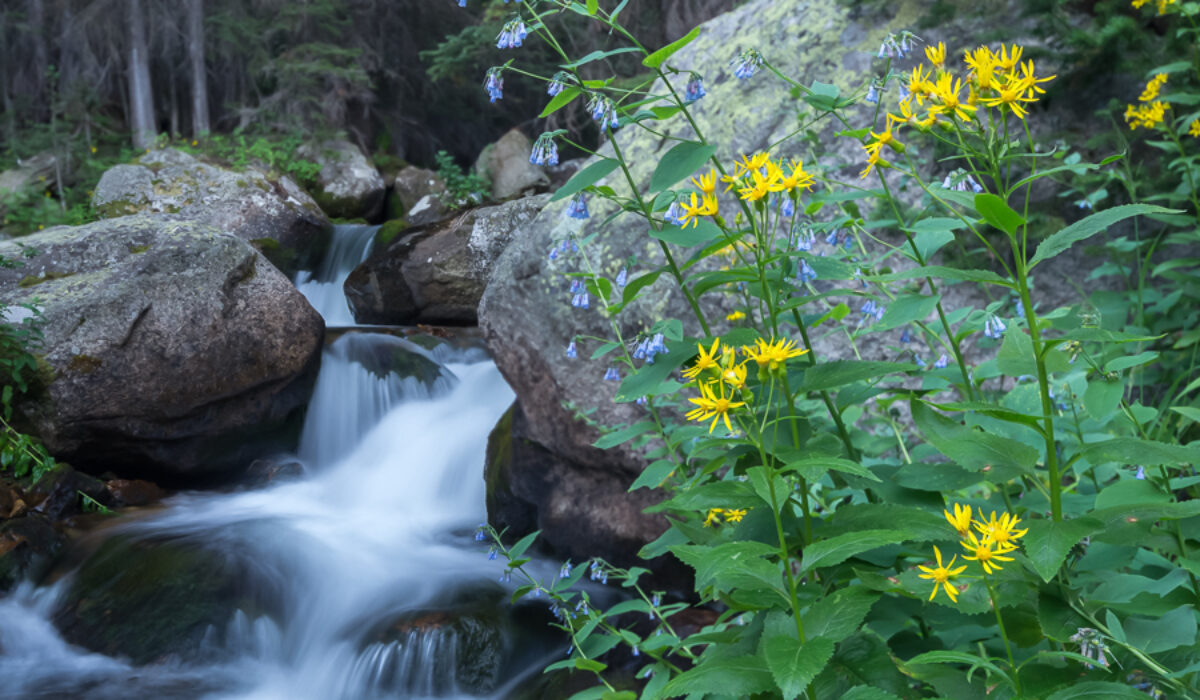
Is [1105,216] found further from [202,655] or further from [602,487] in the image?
[202,655]

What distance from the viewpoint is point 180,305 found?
18.7 feet

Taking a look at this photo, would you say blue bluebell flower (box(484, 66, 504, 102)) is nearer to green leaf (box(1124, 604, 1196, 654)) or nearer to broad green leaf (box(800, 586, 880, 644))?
broad green leaf (box(800, 586, 880, 644))

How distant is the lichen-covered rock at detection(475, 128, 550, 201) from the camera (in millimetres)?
10883

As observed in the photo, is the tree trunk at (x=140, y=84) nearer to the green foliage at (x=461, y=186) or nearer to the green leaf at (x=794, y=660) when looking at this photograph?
the green foliage at (x=461, y=186)

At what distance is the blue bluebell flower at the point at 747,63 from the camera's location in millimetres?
1498

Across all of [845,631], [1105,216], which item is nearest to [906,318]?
[1105,216]

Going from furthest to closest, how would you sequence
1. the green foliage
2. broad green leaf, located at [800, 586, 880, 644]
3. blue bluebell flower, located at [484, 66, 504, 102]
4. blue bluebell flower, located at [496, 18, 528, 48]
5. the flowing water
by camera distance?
the green foliage
the flowing water
blue bluebell flower, located at [484, 66, 504, 102]
blue bluebell flower, located at [496, 18, 528, 48]
broad green leaf, located at [800, 586, 880, 644]

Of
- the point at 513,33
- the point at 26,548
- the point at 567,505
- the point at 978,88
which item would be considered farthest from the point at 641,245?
the point at 26,548

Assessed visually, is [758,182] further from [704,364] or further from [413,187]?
[413,187]

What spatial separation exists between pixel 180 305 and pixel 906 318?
5807mm

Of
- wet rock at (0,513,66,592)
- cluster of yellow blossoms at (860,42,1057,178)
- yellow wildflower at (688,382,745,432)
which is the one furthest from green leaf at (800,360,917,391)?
wet rock at (0,513,66,592)

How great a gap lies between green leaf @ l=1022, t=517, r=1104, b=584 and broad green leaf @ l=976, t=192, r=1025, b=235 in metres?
0.36

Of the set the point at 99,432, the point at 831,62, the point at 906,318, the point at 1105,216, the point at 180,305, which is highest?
the point at 831,62

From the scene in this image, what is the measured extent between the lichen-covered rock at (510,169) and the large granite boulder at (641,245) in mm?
6848
